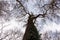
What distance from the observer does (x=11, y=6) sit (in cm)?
152

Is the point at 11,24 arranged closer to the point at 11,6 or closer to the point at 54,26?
the point at 11,6

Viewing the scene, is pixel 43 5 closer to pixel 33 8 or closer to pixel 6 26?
pixel 33 8

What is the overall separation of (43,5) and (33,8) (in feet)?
0.27

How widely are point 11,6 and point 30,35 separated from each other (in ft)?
0.82

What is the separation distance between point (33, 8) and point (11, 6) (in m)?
0.16

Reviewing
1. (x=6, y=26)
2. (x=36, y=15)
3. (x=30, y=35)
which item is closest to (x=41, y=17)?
(x=36, y=15)

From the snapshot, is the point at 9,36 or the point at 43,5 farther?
the point at 43,5

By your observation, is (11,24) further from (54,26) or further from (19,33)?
(54,26)

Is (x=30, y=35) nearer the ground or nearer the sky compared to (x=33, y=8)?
nearer the ground

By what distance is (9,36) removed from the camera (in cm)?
145

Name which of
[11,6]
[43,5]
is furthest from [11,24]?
[43,5]

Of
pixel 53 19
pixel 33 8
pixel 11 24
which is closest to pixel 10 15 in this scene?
pixel 11 24

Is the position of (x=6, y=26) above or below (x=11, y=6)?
below

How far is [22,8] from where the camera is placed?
1523 mm
